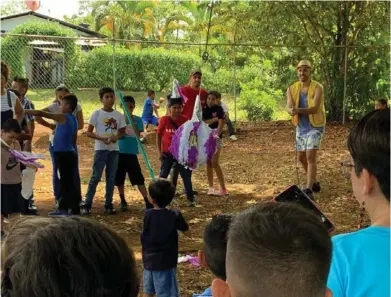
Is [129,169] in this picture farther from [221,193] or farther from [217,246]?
[217,246]

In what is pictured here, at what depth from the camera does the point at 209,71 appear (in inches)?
979

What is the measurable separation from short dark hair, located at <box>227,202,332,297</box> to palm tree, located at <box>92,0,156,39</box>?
30574 mm

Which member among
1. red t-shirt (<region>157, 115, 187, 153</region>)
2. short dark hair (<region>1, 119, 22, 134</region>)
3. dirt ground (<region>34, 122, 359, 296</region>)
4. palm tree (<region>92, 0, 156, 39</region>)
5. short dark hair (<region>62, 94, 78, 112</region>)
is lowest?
dirt ground (<region>34, 122, 359, 296</region>)

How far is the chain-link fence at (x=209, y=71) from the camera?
1470 cm

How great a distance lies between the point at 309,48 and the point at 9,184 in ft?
37.7

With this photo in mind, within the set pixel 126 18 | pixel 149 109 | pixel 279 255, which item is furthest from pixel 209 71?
pixel 279 255

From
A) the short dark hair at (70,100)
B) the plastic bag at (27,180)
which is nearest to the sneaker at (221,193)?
the short dark hair at (70,100)

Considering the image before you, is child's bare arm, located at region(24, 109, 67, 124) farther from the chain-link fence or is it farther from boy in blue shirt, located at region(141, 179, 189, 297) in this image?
the chain-link fence

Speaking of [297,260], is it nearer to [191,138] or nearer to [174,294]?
[174,294]

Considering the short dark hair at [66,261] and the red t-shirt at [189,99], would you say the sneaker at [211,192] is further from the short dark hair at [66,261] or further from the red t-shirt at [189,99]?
the short dark hair at [66,261]

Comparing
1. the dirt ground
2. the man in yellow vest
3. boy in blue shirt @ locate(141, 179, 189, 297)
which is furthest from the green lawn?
boy in blue shirt @ locate(141, 179, 189, 297)

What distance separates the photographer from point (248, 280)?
1.14m

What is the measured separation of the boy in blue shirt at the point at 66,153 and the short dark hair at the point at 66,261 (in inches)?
192

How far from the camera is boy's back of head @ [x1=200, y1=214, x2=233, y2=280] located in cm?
226
